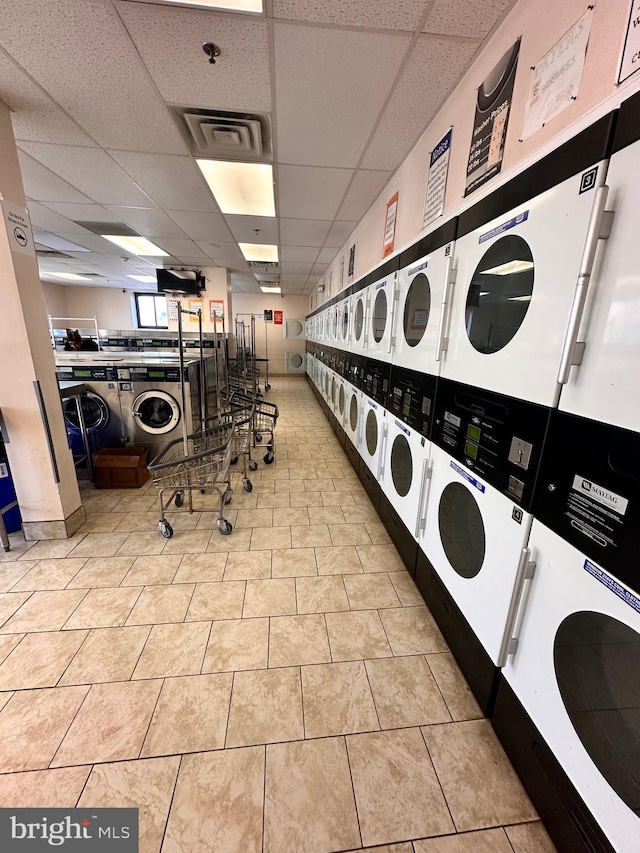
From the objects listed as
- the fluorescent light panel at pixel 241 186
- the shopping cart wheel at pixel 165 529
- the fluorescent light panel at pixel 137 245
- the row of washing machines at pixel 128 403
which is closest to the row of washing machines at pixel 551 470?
the shopping cart wheel at pixel 165 529

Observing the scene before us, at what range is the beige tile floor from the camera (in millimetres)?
1060

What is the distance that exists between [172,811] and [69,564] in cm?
164

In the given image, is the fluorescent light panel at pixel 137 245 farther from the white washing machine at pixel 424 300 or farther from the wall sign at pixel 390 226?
the white washing machine at pixel 424 300

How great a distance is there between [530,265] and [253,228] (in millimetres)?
4040

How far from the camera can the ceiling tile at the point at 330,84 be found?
57.6 inches

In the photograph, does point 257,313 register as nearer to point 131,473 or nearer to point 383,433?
point 131,473

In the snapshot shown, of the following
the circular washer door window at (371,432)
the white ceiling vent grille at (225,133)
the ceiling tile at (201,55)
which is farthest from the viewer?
the circular washer door window at (371,432)

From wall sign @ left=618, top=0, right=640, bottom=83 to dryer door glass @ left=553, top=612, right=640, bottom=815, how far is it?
4.51 ft

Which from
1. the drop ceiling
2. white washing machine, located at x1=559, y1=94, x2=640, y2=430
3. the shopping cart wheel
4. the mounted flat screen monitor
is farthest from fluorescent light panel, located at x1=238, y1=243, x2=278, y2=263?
white washing machine, located at x1=559, y1=94, x2=640, y2=430

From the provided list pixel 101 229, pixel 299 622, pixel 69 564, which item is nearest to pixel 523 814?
pixel 299 622

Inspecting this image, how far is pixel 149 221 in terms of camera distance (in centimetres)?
410

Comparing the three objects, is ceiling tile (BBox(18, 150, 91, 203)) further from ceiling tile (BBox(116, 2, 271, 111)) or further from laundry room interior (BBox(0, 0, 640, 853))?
ceiling tile (BBox(116, 2, 271, 111))

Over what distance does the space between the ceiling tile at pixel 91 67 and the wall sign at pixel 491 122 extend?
162 centimetres

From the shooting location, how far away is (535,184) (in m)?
1.06
